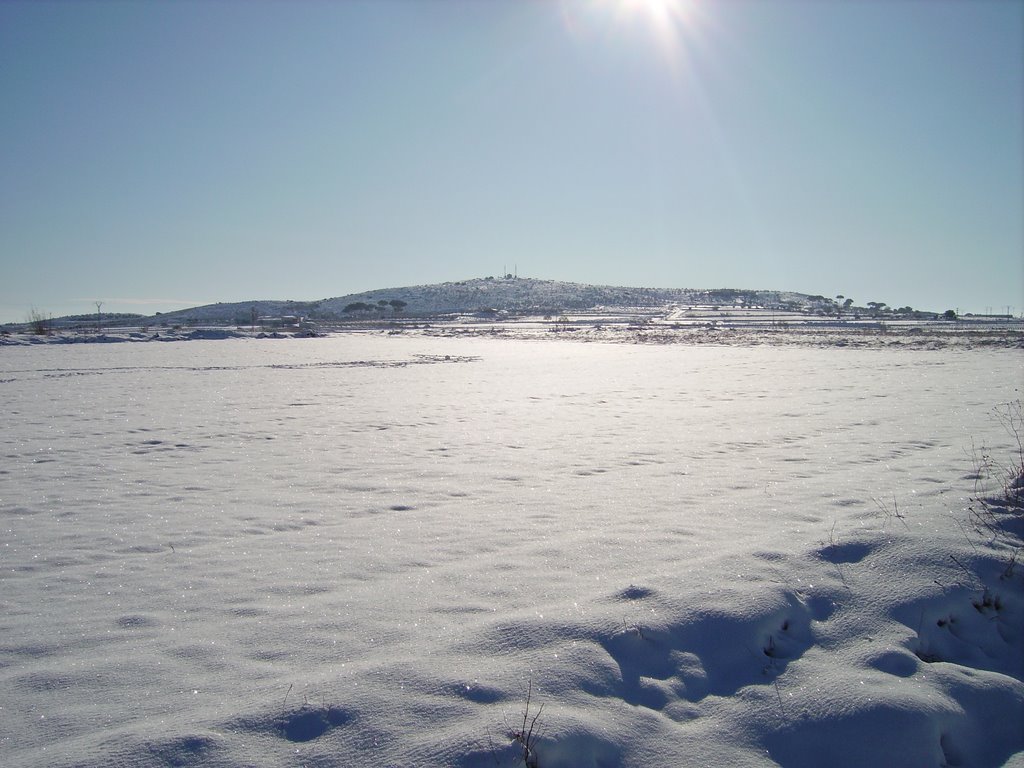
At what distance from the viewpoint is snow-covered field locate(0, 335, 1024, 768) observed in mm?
2643

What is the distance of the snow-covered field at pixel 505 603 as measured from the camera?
8.67 feet

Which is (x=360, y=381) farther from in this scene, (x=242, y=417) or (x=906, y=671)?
(x=906, y=671)

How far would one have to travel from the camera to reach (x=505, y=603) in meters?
3.67

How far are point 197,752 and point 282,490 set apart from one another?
162 inches

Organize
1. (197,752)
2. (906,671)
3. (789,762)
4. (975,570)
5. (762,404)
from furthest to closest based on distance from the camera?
(762,404)
(975,570)
(906,671)
(789,762)
(197,752)

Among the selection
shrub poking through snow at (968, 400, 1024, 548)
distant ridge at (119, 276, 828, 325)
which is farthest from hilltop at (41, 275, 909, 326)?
shrub poking through snow at (968, 400, 1024, 548)

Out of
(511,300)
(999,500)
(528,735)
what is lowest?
(528,735)

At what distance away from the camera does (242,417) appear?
10.9m

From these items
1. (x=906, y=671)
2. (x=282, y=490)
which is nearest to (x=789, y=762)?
(x=906, y=671)

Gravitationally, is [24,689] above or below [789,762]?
above

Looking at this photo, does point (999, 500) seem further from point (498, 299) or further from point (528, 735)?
point (498, 299)

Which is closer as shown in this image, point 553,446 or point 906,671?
point 906,671

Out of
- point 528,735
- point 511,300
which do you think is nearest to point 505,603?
point 528,735

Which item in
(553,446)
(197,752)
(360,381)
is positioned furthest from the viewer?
(360,381)
